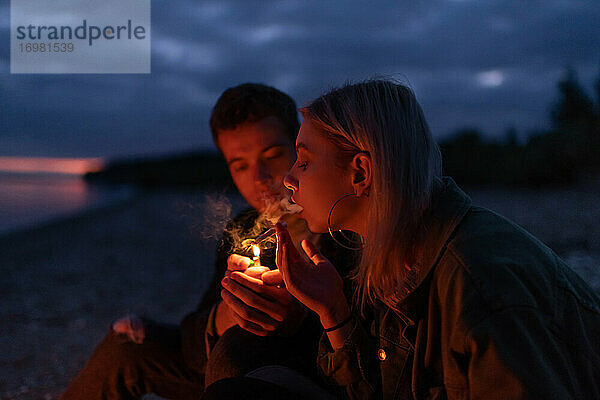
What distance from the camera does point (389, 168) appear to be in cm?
166

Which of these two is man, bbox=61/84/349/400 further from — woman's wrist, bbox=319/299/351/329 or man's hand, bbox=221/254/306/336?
woman's wrist, bbox=319/299/351/329

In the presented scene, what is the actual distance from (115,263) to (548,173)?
17.1m

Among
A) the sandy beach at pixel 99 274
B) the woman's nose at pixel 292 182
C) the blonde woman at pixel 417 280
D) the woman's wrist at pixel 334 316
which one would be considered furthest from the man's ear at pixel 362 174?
the sandy beach at pixel 99 274

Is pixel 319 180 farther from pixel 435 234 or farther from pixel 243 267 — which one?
pixel 243 267

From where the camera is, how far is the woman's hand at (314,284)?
176 cm

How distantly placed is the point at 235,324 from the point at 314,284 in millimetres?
702

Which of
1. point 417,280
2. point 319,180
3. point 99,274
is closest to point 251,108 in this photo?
point 319,180

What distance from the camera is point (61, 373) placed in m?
3.80

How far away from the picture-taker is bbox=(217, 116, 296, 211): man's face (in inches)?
106

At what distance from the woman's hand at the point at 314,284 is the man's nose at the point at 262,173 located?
2.86ft

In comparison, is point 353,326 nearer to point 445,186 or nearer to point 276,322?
point 276,322

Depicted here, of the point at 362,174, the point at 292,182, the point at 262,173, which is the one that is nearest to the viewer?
the point at 362,174

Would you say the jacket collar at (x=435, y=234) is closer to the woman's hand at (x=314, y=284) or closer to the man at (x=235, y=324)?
the woman's hand at (x=314, y=284)

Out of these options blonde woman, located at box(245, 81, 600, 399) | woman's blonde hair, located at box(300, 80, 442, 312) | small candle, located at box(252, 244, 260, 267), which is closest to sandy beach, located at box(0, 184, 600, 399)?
small candle, located at box(252, 244, 260, 267)
